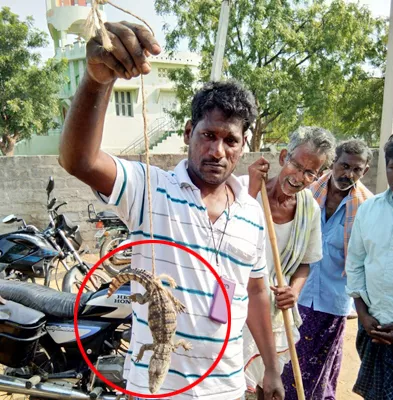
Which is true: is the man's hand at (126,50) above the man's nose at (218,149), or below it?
above

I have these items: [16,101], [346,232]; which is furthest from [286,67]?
[346,232]

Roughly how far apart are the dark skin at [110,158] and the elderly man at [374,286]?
90cm

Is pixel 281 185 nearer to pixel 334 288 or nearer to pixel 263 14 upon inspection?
pixel 334 288

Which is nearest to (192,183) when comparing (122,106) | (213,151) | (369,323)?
(213,151)

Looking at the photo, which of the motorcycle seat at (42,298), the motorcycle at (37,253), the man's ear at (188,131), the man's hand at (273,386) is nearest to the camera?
the man's ear at (188,131)

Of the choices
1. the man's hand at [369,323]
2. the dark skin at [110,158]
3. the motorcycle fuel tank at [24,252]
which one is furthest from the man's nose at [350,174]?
the motorcycle fuel tank at [24,252]

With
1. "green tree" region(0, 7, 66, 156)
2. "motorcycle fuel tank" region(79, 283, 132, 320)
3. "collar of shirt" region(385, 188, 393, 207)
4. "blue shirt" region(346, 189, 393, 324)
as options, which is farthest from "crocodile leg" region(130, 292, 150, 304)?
"green tree" region(0, 7, 66, 156)

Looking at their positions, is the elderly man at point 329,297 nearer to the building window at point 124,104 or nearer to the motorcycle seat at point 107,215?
the motorcycle seat at point 107,215

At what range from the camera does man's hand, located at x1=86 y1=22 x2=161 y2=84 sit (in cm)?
98

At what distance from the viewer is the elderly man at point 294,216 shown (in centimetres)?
221

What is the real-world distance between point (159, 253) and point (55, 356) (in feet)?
5.98

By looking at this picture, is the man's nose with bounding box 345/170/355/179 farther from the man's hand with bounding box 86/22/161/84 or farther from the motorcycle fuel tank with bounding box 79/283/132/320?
the man's hand with bounding box 86/22/161/84

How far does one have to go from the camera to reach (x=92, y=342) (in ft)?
8.41

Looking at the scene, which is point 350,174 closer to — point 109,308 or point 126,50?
point 109,308
